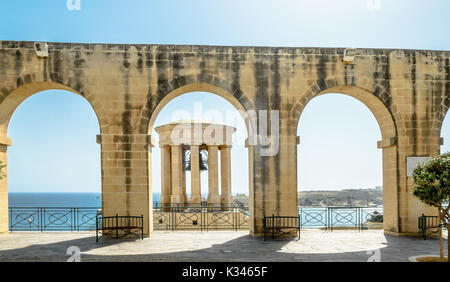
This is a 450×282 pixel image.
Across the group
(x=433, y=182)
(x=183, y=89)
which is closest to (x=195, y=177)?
(x=183, y=89)

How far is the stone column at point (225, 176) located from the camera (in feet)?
71.6

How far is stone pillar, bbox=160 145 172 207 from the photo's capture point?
22.0m

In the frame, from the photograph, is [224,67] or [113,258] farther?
→ [224,67]

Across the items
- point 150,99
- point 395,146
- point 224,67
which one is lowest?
point 395,146

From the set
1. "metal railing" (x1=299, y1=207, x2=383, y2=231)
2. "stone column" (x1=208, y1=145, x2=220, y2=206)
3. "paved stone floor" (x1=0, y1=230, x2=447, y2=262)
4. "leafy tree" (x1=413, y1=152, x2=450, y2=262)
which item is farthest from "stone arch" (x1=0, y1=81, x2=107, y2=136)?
"stone column" (x1=208, y1=145, x2=220, y2=206)

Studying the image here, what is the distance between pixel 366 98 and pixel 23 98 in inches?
483

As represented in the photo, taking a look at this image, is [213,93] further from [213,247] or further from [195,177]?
[195,177]

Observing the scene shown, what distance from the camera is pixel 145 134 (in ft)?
38.1

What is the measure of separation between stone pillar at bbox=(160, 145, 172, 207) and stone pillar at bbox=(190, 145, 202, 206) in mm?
1591

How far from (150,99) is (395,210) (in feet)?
30.5

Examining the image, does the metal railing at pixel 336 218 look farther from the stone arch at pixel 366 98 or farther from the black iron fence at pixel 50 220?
the black iron fence at pixel 50 220

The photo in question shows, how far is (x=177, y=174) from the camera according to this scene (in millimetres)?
21656
